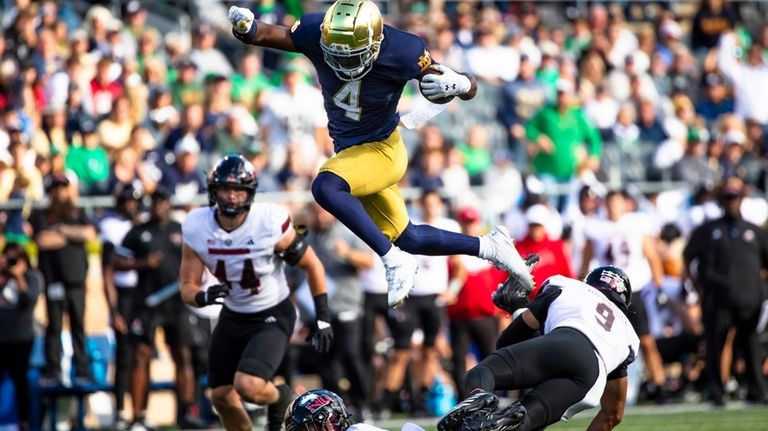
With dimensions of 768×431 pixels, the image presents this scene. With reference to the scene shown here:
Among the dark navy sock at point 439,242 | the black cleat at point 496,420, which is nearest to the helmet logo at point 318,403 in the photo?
the black cleat at point 496,420

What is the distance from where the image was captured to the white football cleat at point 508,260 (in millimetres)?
8742

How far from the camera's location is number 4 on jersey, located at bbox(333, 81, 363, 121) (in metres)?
8.62

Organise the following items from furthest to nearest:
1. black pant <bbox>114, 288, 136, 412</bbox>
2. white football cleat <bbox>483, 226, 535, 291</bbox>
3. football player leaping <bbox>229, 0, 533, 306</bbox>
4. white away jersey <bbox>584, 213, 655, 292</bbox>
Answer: white away jersey <bbox>584, 213, 655, 292</bbox>, black pant <bbox>114, 288, 136, 412</bbox>, white football cleat <bbox>483, 226, 535, 291</bbox>, football player leaping <bbox>229, 0, 533, 306</bbox>

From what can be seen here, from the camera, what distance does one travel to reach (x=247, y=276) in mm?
9945

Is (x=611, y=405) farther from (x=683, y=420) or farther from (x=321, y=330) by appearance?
(x=683, y=420)

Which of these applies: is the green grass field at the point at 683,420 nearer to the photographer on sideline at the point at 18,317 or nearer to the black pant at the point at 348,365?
the black pant at the point at 348,365

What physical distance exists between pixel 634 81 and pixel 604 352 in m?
11.0

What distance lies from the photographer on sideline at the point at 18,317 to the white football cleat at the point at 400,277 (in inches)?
207

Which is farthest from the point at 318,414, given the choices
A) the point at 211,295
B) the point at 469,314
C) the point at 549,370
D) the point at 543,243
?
the point at 543,243

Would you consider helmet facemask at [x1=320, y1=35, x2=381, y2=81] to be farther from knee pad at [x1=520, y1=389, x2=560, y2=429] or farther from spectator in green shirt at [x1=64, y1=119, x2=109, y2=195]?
spectator in green shirt at [x1=64, y1=119, x2=109, y2=195]

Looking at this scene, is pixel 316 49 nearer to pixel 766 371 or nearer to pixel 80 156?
pixel 80 156

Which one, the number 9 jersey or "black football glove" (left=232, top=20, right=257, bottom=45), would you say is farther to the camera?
"black football glove" (left=232, top=20, right=257, bottom=45)

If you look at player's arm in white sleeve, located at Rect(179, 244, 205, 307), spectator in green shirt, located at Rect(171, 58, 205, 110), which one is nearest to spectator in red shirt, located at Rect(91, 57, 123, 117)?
spectator in green shirt, located at Rect(171, 58, 205, 110)

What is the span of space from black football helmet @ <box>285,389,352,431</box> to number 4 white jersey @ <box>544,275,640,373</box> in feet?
4.80
